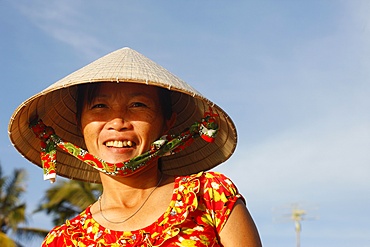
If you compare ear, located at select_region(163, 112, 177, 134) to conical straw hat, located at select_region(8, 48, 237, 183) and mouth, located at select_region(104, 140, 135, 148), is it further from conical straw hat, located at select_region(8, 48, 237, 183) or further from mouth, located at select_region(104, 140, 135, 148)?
mouth, located at select_region(104, 140, 135, 148)

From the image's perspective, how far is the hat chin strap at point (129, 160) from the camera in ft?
8.27

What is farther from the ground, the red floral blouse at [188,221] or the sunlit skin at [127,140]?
the sunlit skin at [127,140]

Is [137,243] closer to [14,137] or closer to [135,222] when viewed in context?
[135,222]

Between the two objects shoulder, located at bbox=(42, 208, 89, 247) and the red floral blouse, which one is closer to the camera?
the red floral blouse

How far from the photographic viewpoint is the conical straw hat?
260cm

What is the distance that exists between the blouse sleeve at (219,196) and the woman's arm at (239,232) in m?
0.02

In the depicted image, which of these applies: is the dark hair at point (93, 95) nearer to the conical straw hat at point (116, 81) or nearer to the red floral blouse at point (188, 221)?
the conical straw hat at point (116, 81)

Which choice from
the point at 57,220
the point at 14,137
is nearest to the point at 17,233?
the point at 57,220

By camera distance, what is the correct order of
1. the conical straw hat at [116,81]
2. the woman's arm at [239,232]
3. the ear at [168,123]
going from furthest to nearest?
the ear at [168,123] < the conical straw hat at [116,81] < the woman's arm at [239,232]

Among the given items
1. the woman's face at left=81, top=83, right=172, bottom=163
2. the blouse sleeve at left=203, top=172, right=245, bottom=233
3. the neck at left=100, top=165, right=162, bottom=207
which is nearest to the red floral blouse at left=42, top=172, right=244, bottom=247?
the blouse sleeve at left=203, top=172, right=245, bottom=233

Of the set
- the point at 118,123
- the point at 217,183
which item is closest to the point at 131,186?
the point at 118,123

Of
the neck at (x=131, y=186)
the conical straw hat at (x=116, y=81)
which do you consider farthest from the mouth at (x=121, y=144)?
the conical straw hat at (x=116, y=81)

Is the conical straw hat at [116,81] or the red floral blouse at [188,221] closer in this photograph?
the red floral blouse at [188,221]

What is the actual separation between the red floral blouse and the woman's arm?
26 mm
